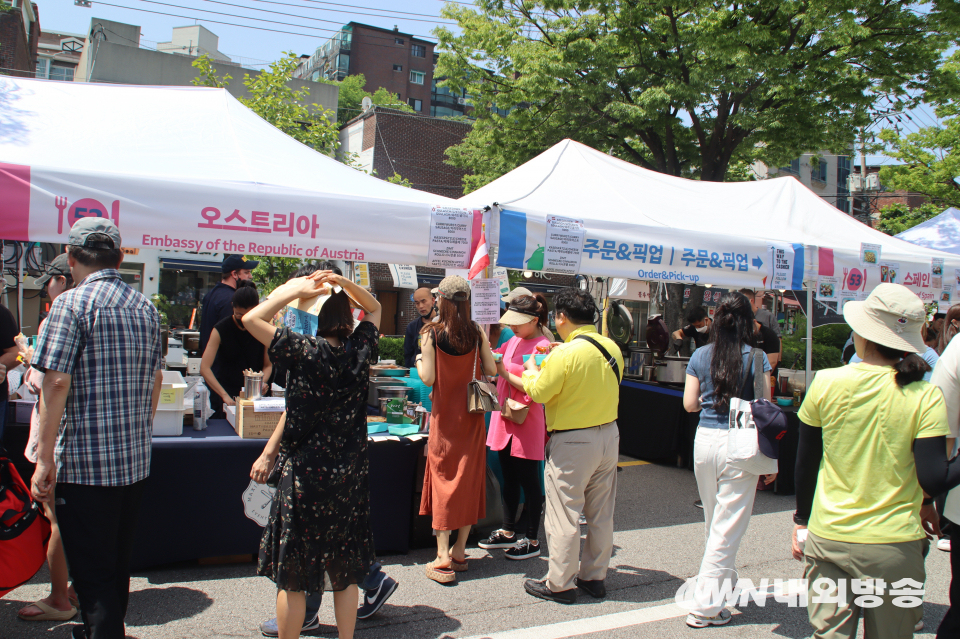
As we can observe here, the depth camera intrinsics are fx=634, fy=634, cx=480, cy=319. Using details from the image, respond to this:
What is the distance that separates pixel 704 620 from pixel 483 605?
1214 millimetres

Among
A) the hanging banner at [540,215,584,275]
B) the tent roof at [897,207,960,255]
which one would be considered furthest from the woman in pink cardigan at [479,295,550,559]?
the tent roof at [897,207,960,255]

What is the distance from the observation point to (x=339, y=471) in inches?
106

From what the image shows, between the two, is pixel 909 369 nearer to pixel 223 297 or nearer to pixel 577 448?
pixel 577 448

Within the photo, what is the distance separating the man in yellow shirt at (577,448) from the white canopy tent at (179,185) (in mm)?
1431

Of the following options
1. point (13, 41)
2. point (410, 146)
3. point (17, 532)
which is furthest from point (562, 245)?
point (13, 41)

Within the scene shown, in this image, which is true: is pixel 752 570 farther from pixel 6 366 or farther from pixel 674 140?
pixel 674 140

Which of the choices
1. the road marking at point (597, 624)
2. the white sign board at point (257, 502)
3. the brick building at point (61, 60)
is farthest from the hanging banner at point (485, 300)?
the brick building at point (61, 60)

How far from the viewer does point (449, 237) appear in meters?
4.59

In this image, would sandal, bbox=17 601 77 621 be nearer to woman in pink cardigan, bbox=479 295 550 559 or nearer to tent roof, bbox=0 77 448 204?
tent roof, bbox=0 77 448 204

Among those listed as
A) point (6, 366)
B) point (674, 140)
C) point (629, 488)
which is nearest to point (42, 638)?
point (6, 366)

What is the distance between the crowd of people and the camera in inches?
89.4

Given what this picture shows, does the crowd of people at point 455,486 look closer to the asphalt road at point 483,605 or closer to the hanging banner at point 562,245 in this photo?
the asphalt road at point 483,605

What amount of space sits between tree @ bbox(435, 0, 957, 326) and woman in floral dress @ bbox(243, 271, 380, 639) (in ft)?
39.4

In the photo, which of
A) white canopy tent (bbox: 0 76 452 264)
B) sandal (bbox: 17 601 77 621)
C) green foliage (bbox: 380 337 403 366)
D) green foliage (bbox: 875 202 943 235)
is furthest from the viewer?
green foliage (bbox: 875 202 943 235)
